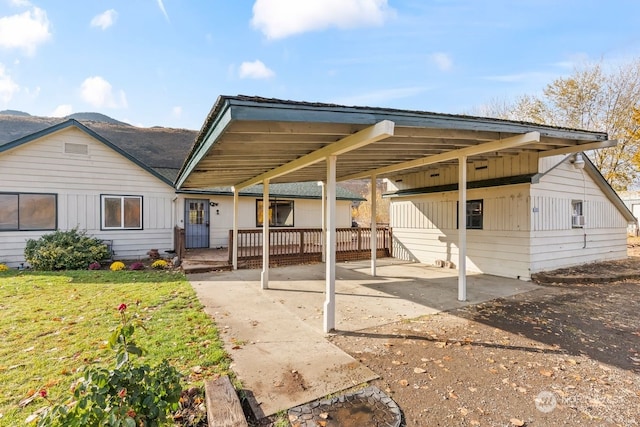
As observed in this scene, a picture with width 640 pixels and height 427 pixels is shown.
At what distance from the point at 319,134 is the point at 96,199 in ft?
32.4

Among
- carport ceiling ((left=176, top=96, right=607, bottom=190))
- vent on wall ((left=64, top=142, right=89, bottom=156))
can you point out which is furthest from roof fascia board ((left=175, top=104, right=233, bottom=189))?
vent on wall ((left=64, top=142, right=89, bottom=156))

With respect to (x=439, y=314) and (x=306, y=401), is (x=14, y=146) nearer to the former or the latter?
(x=306, y=401)

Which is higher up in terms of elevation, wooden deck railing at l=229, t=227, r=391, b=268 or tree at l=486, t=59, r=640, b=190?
tree at l=486, t=59, r=640, b=190

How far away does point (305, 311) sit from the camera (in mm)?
5328

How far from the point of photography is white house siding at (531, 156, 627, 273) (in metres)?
7.82

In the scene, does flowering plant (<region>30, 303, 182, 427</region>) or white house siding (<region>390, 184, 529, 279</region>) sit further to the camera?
white house siding (<region>390, 184, 529, 279</region>)

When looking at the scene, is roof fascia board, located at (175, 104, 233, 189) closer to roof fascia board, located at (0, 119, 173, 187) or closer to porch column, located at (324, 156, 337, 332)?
porch column, located at (324, 156, 337, 332)

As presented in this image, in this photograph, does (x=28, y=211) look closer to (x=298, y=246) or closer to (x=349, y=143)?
(x=298, y=246)

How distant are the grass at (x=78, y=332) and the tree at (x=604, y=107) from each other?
21521 mm

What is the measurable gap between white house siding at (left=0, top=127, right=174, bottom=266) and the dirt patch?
942 centimetres

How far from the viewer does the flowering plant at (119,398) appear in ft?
5.47

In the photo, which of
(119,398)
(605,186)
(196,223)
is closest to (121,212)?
(196,223)

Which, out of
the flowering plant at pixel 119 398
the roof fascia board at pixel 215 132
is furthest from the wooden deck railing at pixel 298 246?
the flowering plant at pixel 119 398

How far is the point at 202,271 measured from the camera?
855 cm
